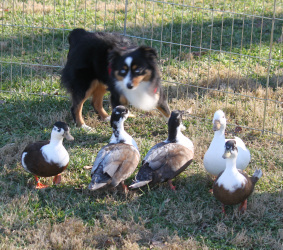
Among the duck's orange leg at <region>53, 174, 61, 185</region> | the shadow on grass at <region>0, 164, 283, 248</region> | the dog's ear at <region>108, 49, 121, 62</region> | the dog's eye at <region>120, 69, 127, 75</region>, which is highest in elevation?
the dog's ear at <region>108, 49, 121, 62</region>

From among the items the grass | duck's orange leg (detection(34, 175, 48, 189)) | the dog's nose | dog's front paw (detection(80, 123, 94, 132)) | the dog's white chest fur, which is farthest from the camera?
dog's front paw (detection(80, 123, 94, 132))

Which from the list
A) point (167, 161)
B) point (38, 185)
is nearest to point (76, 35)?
point (38, 185)

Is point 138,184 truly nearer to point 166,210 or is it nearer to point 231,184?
point 166,210

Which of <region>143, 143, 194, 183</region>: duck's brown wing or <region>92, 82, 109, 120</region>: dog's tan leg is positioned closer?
<region>143, 143, 194, 183</region>: duck's brown wing

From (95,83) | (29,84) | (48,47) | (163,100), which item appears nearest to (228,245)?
(163,100)

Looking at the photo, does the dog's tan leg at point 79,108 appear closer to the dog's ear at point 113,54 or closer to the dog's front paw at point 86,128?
the dog's front paw at point 86,128

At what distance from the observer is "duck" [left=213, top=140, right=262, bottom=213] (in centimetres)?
363

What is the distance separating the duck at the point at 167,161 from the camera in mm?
3926

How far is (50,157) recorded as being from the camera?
3955mm

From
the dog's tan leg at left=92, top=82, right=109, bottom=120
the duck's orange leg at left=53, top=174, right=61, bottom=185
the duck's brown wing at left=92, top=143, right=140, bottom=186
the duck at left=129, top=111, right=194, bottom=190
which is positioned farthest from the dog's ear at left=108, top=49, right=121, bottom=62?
the duck's orange leg at left=53, top=174, right=61, bottom=185

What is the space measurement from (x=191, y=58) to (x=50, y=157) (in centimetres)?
354

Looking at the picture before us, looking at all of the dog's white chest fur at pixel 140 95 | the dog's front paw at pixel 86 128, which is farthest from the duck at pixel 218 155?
Answer: the dog's front paw at pixel 86 128

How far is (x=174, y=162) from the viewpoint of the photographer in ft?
13.2

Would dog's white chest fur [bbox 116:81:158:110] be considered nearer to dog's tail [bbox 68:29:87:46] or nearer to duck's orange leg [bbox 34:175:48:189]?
dog's tail [bbox 68:29:87:46]
